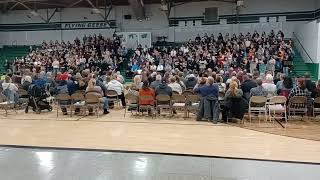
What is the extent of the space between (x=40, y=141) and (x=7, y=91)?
13.8 ft

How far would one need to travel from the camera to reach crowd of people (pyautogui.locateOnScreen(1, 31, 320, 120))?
9.78 m

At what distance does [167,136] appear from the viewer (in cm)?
775

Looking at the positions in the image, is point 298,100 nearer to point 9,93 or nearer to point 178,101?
point 178,101

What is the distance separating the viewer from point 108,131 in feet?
27.3

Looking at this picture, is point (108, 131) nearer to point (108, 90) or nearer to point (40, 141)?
point (40, 141)

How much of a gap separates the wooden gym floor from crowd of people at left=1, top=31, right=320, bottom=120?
0.79m

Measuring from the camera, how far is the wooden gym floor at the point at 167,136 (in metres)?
6.57

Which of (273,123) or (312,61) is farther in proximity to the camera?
(312,61)

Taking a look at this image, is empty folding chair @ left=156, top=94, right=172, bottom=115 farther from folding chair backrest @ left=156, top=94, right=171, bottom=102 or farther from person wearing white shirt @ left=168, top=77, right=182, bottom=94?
person wearing white shirt @ left=168, top=77, right=182, bottom=94

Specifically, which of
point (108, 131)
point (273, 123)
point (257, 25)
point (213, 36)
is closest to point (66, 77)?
point (108, 131)

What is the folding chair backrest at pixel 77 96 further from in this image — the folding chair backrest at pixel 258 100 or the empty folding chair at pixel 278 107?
the empty folding chair at pixel 278 107

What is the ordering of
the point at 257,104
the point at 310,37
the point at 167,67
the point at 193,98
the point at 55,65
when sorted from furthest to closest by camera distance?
the point at 55,65, the point at 167,67, the point at 310,37, the point at 193,98, the point at 257,104

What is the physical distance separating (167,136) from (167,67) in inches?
453

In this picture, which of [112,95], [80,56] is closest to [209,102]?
[112,95]
